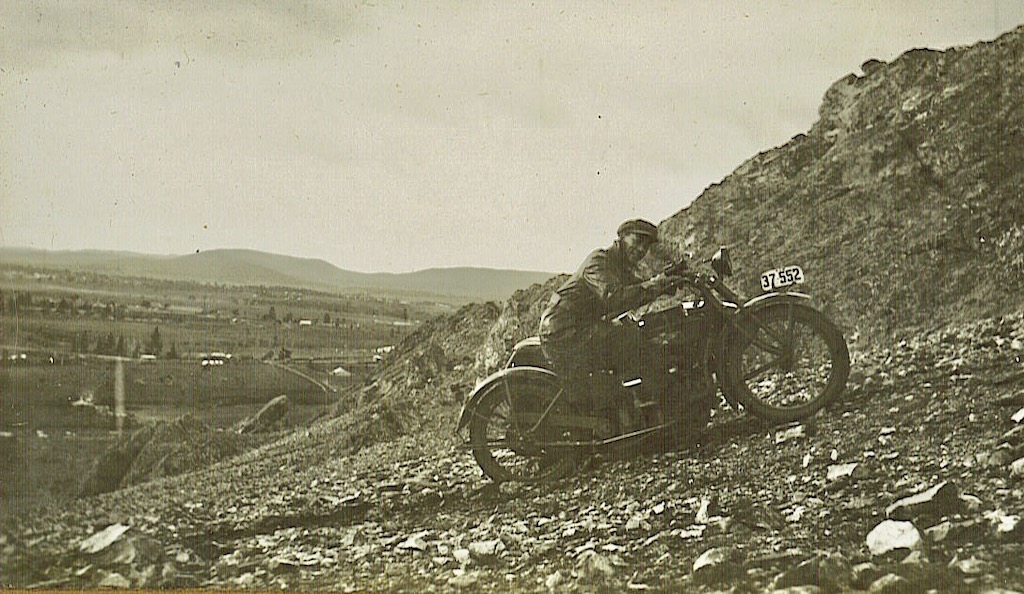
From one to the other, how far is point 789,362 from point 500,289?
1029 mm

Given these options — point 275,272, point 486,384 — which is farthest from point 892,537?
point 275,272

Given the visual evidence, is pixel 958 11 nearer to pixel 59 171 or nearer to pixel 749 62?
pixel 749 62

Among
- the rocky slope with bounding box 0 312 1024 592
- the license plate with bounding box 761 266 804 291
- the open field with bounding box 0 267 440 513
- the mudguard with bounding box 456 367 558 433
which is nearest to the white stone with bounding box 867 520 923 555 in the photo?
the rocky slope with bounding box 0 312 1024 592

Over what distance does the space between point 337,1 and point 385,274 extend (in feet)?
3.27

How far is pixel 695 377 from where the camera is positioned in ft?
11.5

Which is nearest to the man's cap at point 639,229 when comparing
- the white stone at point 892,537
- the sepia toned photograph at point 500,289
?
the sepia toned photograph at point 500,289

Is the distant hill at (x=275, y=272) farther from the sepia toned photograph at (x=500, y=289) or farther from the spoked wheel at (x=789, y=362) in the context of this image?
the spoked wheel at (x=789, y=362)

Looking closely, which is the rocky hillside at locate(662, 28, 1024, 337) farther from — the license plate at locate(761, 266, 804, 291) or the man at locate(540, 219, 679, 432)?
the man at locate(540, 219, 679, 432)

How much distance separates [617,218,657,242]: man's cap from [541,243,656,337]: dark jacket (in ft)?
0.19

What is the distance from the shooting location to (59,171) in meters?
3.80

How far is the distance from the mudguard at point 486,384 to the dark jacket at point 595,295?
14 centimetres

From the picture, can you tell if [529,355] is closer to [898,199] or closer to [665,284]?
[665,284]

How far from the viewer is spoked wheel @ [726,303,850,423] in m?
3.49

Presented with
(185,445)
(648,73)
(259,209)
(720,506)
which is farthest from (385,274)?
(720,506)
